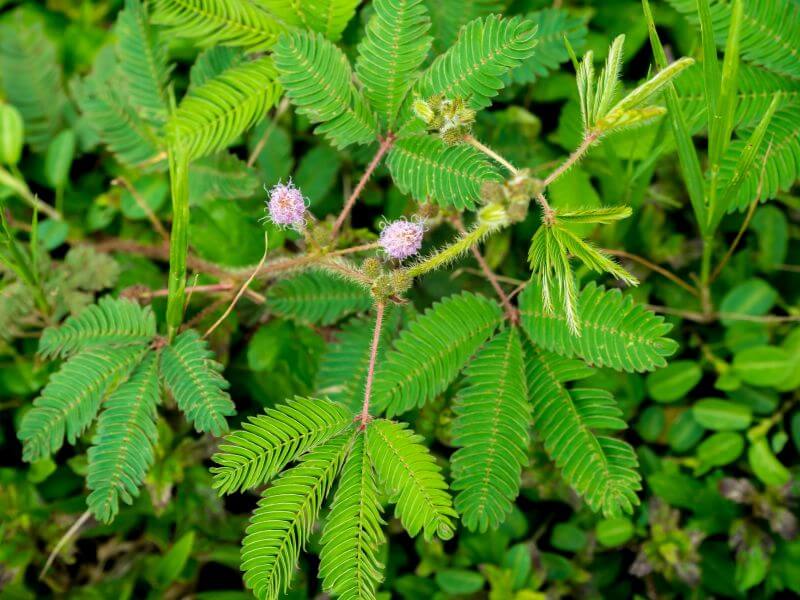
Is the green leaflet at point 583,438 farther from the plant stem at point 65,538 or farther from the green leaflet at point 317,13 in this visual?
the plant stem at point 65,538

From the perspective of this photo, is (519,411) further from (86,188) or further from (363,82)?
(86,188)

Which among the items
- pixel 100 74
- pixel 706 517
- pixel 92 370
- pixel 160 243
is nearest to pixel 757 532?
pixel 706 517

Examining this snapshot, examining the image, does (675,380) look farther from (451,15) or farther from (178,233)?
(178,233)

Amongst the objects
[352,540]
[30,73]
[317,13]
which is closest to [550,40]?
[317,13]

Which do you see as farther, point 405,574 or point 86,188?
point 86,188

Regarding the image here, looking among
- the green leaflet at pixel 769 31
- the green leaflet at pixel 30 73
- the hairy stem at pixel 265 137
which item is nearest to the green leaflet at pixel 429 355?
the hairy stem at pixel 265 137

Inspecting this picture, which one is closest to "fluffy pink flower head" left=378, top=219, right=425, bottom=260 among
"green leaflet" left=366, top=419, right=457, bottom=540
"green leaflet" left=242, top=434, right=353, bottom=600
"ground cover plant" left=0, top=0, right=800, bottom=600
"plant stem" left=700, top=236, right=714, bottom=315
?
"ground cover plant" left=0, top=0, right=800, bottom=600
